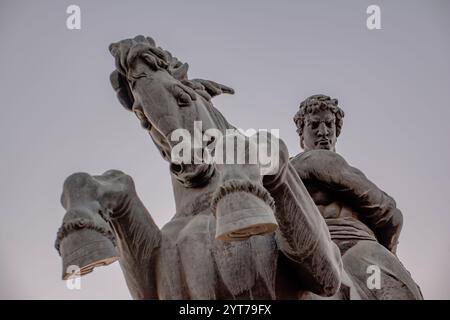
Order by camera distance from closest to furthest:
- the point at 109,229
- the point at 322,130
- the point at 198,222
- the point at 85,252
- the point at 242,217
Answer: the point at 242,217 < the point at 85,252 < the point at 109,229 < the point at 198,222 < the point at 322,130

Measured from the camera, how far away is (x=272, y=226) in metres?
4.84

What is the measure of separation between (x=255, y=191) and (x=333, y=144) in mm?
2969

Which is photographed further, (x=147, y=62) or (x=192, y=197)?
(x=147, y=62)

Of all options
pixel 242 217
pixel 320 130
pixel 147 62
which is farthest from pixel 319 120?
pixel 242 217

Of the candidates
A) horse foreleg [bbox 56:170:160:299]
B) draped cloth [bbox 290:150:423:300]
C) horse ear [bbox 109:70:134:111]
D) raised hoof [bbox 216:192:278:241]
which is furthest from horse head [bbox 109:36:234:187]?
raised hoof [bbox 216:192:278:241]

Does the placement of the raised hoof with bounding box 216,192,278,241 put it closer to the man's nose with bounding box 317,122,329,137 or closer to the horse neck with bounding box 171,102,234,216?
the horse neck with bounding box 171,102,234,216

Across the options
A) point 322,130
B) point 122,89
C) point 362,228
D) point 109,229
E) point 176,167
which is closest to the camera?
point 109,229

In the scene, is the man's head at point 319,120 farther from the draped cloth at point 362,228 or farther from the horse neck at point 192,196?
the horse neck at point 192,196

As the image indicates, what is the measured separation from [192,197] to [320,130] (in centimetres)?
203

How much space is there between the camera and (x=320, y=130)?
25.4ft

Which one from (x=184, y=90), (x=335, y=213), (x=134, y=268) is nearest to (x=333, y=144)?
(x=335, y=213)

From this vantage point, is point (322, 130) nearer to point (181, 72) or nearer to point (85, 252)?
point (181, 72)

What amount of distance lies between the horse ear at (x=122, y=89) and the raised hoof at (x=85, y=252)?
1.37 m

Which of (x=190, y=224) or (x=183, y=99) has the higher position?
(x=183, y=99)
